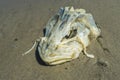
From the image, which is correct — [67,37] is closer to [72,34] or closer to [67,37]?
[67,37]

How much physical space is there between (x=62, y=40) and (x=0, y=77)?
157 cm

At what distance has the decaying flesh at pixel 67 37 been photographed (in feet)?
21.4

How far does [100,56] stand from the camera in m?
6.78

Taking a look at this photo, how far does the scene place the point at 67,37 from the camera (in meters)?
6.79

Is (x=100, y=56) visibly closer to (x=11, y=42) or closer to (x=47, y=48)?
(x=47, y=48)

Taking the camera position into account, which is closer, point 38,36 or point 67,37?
point 67,37

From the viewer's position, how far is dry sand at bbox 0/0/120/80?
646 cm

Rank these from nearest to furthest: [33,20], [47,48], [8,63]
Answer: [47,48]
[8,63]
[33,20]

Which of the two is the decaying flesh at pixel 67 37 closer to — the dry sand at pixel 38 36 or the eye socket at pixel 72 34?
the eye socket at pixel 72 34

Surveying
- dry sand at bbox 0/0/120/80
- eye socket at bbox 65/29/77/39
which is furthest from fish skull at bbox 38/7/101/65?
dry sand at bbox 0/0/120/80

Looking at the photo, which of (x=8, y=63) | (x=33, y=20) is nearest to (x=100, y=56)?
(x=8, y=63)

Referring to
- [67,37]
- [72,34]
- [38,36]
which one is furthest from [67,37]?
[38,36]

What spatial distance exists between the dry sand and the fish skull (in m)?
0.20

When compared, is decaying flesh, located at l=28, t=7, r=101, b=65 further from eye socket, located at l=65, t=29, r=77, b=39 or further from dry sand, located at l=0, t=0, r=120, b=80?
dry sand, located at l=0, t=0, r=120, b=80
